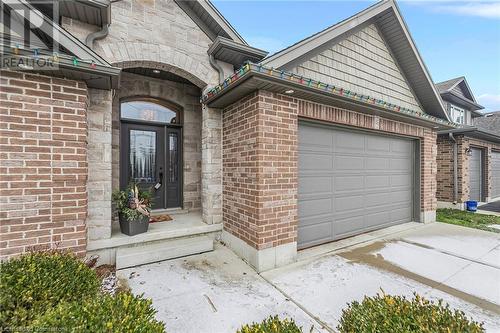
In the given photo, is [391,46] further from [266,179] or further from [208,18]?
[266,179]

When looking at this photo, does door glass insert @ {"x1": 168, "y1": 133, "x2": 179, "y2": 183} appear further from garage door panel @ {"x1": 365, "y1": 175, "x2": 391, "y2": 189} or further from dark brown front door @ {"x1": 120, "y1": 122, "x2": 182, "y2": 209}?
garage door panel @ {"x1": 365, "y1": 175, "x2": 391, "y2": 189}

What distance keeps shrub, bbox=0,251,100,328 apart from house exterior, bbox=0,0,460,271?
3.78 feet

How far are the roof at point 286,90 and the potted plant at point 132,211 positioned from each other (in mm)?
2344

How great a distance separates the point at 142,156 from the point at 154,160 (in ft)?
0.97

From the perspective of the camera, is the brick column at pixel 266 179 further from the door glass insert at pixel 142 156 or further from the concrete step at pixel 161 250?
the door glass insert at pixel 142 156

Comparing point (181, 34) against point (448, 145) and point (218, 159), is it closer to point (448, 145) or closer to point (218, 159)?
point (218, 159)

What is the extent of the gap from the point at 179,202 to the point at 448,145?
438 inches

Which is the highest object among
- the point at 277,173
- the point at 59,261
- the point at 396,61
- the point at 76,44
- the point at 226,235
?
the point at 396,61

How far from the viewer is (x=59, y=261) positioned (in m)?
2.29

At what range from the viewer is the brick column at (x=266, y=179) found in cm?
372

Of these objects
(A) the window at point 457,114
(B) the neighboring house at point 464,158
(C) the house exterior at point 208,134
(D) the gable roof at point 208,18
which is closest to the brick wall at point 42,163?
(C) the house exterior at point 208,134

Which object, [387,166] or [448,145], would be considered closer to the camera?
[387,166]

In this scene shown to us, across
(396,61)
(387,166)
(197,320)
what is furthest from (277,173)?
(396,61)

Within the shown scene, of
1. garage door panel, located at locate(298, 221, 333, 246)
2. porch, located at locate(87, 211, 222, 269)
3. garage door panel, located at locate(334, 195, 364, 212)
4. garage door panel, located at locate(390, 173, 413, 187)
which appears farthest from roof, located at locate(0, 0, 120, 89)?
garage door panel, located at locate(390, 173, 413, 187)
